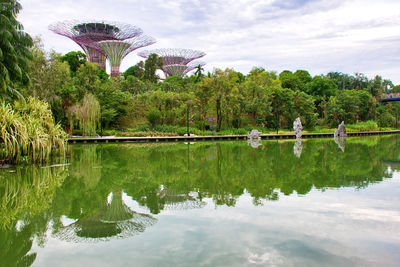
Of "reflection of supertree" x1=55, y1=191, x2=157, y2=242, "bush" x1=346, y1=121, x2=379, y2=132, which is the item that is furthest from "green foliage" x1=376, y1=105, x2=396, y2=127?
"reflection of supertree" x1=55, y1=191, x2=157, y2=242

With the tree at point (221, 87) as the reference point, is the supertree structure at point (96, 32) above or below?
above

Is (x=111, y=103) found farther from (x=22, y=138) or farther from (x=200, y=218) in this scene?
(x=200, y=218)

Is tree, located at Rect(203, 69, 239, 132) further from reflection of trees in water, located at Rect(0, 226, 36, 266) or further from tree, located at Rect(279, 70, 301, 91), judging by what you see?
reflection of trees in water, located at Rect(0, 226, 36, 266)

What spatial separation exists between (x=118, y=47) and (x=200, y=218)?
168 feet

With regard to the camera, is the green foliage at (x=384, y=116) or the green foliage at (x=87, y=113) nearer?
the green foliage at (x=87, y=113)

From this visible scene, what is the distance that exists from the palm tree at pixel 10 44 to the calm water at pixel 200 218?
17.1ft

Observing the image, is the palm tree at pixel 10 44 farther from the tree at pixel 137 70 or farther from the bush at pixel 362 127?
the tree at pixel 137 70

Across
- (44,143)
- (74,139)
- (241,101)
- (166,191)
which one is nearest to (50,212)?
(166,191)

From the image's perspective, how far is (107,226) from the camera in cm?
582

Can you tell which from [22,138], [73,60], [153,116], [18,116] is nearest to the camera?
[22,138]

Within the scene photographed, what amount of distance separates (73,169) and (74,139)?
17.0 m

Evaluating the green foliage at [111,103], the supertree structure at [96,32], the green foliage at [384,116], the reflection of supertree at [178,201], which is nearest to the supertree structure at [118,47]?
the supertree structure at [96,32]

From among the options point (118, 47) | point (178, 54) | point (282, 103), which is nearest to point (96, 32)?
point (118, 47)

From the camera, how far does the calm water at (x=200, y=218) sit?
445 cm
